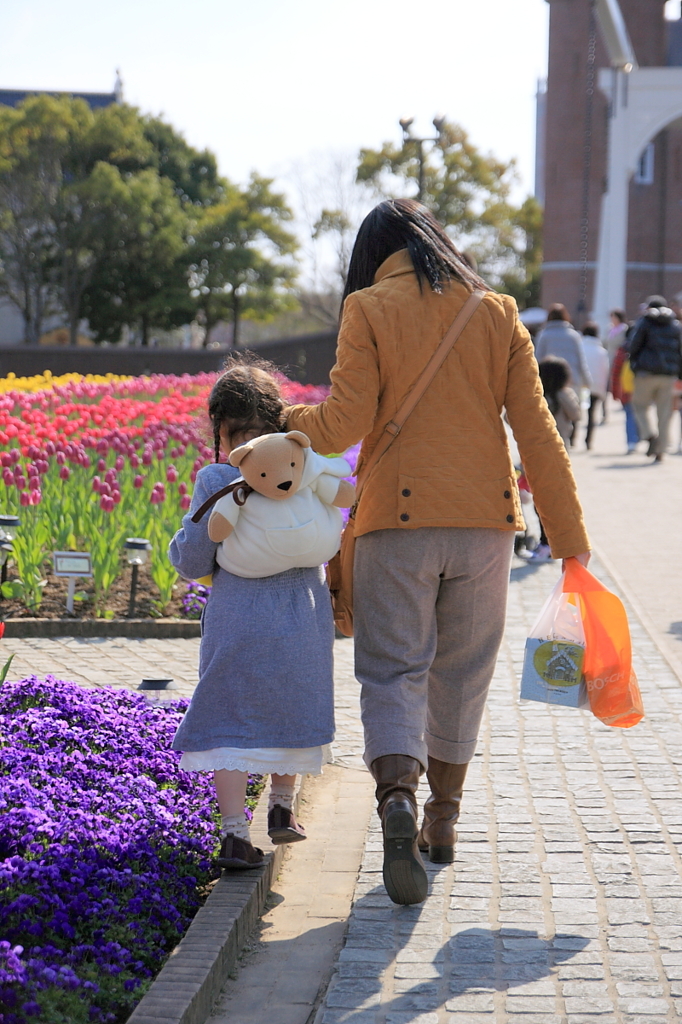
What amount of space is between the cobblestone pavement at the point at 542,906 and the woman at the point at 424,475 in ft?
0.65

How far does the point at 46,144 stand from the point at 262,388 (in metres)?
38.8

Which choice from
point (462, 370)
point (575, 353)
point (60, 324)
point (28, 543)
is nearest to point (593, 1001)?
point (462, 370)

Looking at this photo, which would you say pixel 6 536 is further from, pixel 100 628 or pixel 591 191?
pixel 591 191

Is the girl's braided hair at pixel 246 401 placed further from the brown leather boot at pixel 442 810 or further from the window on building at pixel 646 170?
the window on building at pixel 646 170

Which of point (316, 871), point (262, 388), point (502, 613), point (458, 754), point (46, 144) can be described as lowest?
point (316, 871)

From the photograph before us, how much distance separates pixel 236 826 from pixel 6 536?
3705 millimetres

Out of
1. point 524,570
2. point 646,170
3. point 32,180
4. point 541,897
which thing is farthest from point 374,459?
point 646,170

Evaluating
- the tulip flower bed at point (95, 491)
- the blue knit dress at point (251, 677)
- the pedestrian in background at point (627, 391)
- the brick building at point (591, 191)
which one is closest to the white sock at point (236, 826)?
the blue knit dress at point (251, 677)

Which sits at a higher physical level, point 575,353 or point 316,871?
point 575,353

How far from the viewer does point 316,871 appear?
12.2 ft

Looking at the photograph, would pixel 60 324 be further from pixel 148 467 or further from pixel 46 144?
pixel 148 467

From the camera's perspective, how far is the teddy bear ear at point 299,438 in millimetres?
3260

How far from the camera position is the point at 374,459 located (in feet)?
11.2

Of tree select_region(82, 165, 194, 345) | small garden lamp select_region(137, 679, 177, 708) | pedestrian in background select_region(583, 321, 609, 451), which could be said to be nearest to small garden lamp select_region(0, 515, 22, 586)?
small garden lamp select_region(137, 679, 177, 708)
